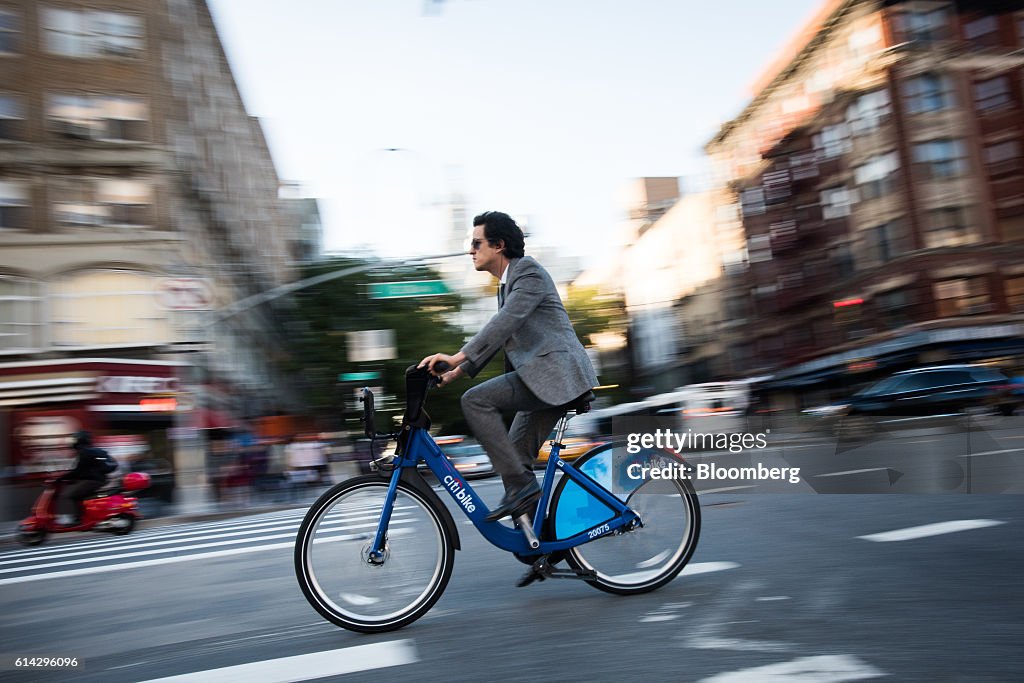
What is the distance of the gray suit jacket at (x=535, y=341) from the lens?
4.63m

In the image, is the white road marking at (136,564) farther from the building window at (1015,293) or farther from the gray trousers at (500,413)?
the building window at (1015,293)

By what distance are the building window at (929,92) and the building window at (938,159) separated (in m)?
0.29

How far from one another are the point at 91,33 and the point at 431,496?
92.0ft

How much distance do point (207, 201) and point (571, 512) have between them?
1195 inches

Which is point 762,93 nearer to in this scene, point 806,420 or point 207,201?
point 806,420

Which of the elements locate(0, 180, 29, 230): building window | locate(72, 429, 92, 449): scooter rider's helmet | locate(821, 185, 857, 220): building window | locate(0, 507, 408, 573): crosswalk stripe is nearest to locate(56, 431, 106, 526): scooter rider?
locate(72, 429, 92, 449): scooter rider's helmet

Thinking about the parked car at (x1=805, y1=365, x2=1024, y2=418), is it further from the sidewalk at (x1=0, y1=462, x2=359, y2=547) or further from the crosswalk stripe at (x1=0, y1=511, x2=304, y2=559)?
the sidewalk at (x1=0, y1=462, x2=359, y2=547)

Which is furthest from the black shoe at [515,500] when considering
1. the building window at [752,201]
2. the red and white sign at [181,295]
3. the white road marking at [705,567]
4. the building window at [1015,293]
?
the red and white sign at [181,295]

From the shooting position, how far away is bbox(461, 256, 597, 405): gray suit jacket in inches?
182

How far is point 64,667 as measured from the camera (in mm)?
4242

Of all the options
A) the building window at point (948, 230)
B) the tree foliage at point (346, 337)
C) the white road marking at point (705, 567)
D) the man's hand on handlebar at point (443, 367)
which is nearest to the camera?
the man's hand on handlebar at point (443, 367)

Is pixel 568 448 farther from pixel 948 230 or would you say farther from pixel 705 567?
pixel 948 230

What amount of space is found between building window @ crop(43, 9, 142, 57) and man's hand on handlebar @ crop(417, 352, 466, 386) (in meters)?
27.3

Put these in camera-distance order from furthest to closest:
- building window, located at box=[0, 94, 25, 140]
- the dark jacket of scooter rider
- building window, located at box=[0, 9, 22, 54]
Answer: building window, located at box=[0, 9, 22, 54], building window, located at box=[0, 94, 25, 140], the dark jacket of scooter rider
